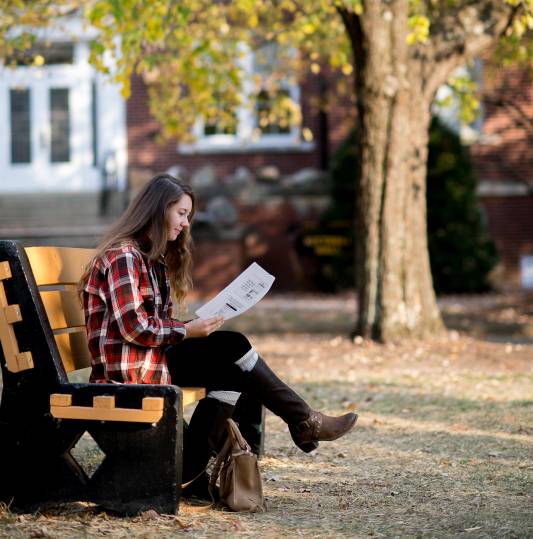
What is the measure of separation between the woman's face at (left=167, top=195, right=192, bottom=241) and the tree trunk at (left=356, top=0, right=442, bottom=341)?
17.8 feet

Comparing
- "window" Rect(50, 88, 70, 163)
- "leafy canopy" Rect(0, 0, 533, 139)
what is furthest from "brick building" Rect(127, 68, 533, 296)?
"leafy canopy" Rect(0, 0, 533, 139)

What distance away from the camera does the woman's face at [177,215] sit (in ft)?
14.4

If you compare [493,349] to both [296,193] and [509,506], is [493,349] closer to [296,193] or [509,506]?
[509,506]

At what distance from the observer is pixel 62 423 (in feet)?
13.9

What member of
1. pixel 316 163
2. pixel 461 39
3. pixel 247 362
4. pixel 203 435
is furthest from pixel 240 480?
pixel 316 163

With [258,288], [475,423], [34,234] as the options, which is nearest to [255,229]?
[34,234]

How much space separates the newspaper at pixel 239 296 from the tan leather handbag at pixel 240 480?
56cm

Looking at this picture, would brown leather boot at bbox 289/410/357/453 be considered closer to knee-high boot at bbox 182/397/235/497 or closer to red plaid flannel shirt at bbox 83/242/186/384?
knee-high boot at bbox 182/397/235/497

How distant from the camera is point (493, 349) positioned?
390 inches

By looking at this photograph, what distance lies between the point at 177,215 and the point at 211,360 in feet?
2.19

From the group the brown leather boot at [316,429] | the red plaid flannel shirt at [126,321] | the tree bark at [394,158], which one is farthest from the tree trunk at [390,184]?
the red plaid flannel shirt at [126,321]

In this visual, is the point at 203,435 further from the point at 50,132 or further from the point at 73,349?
the point at 50,132

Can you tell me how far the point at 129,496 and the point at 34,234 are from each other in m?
13.0

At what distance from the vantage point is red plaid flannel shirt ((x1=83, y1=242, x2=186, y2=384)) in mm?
4176
